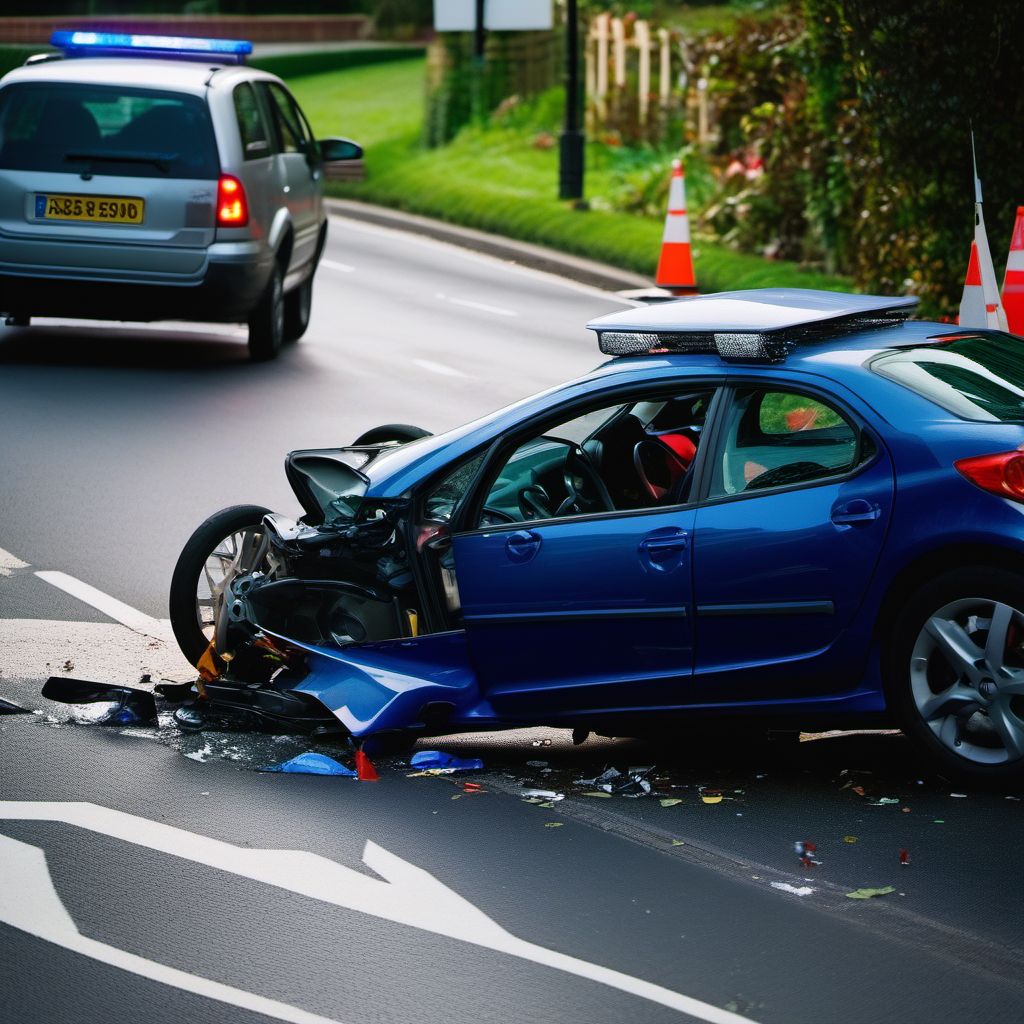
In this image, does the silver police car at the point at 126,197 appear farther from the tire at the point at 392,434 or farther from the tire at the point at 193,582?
the tire at the point at 193,582

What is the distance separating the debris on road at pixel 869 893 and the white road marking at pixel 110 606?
3.56m

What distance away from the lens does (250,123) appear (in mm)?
14469

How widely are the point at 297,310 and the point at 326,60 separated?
1149 inches

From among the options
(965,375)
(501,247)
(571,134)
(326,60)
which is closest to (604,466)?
(965,375)

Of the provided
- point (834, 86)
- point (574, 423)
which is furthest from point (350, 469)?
point (834, 86)

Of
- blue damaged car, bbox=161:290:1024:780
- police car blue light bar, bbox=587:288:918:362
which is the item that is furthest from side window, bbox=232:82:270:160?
police car blue light bar, bbox=587:288:918:362

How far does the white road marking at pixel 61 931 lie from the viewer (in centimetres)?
468

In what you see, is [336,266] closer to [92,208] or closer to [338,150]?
[338,150]

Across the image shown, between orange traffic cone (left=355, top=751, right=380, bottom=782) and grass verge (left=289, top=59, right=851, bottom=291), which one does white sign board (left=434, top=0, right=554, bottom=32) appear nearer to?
grass verge (left=289, top=59, right=851, bottom=291)

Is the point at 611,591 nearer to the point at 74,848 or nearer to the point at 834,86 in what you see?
the point at 74,848

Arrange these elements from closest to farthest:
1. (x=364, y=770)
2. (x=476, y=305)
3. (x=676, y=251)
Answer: (x=364, y=770), (x=676, y=251), (x=476, y=305)

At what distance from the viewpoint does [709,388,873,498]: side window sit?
6.16 meters

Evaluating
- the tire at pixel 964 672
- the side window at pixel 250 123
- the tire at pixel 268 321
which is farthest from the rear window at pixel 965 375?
the tire at pixel 268 321

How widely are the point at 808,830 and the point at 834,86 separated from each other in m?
12.0
